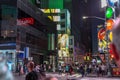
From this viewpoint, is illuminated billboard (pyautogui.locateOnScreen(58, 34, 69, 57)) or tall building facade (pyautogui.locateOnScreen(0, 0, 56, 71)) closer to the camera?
tall building facade (pyautogui.locateOnScreen(0, 0, 56, 71))

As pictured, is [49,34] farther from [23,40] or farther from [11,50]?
[11,50]

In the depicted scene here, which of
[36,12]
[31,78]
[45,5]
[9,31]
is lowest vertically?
[31,78]

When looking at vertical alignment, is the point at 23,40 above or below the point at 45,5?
below

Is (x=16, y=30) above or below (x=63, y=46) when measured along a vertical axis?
above

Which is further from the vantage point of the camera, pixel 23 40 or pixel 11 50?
pixel 23 40

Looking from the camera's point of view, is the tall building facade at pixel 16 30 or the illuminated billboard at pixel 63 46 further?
the illuminated billboard at pixel 63 46

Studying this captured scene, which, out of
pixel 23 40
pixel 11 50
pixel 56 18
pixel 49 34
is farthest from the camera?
pixel 56 18

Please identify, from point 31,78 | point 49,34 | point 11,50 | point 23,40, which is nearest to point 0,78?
point 31,78

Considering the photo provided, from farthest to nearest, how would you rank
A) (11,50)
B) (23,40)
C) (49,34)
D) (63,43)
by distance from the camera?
(63,43) < (49,34) < (23,40) < (11,50)

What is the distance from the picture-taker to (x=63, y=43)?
108m

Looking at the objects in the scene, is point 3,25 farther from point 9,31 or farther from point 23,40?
point 23,40

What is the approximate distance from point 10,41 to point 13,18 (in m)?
4.02

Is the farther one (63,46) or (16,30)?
(63,46)

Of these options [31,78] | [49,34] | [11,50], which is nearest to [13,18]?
[11,50]
